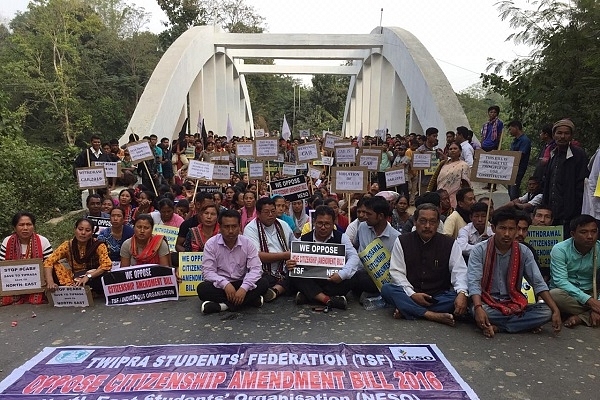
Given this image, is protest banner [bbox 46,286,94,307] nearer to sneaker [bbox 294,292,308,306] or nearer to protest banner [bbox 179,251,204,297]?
protest banner [bbox 179,251,204,297]

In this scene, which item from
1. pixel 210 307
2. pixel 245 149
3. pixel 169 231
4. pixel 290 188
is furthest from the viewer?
pixel 245 149

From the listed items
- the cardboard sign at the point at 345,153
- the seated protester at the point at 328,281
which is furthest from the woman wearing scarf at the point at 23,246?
the cardboard sign at the point at 345,153

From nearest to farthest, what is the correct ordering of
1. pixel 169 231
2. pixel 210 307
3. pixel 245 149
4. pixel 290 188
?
pixel 210 307
pixel 169 231
pixel 290 188
pixel 245 149

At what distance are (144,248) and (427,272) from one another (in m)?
2.87

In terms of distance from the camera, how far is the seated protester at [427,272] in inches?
162

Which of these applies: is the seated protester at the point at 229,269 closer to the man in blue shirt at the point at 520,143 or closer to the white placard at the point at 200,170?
the white placard at the point at 200,170

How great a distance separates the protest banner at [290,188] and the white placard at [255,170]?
1.37m

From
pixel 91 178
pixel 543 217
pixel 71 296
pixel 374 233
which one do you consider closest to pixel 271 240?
pixel 374 233

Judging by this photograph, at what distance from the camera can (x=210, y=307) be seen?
4.42m

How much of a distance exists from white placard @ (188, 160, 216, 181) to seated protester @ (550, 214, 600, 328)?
5056 mm

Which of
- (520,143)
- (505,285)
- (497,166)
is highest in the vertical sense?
(520,143)

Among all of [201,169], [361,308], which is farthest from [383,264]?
[201,169]

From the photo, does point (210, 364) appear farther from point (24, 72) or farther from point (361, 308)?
point (24, 72)

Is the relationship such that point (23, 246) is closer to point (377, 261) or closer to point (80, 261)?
point (80, 261)
